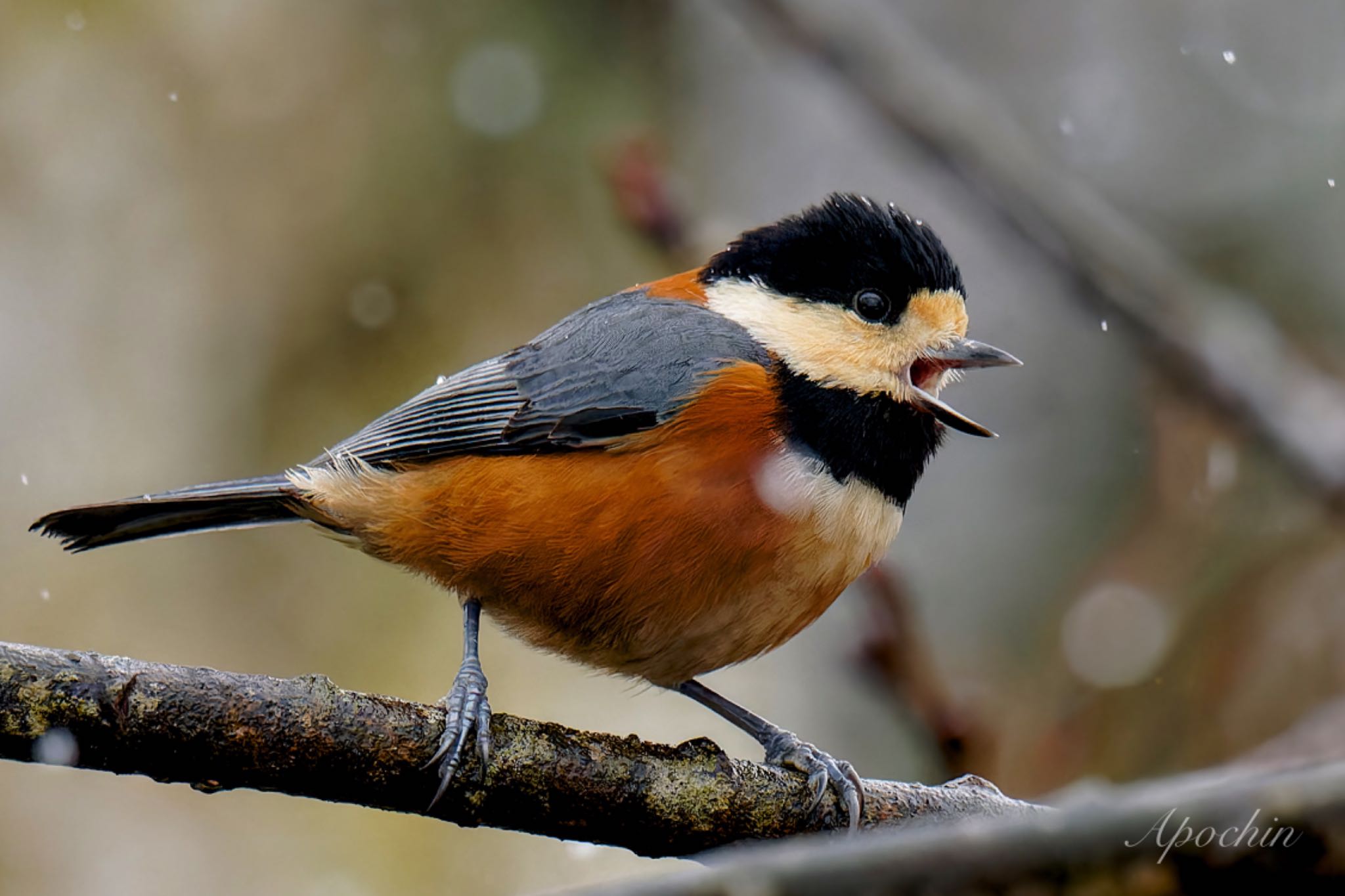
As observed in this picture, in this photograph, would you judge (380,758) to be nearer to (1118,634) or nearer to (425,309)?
(1118,634)

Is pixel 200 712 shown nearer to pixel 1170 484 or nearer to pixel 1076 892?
pixel 1076 892

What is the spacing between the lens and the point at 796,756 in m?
3.06

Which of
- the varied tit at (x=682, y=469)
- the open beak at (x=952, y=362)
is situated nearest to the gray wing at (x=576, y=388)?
the varied tit at (x=682, y=469)

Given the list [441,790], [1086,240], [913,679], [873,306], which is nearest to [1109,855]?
[441,790]

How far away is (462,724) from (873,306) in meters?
1.55

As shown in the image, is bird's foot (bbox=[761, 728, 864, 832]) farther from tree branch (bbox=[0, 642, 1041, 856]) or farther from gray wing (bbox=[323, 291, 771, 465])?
gray wing (bbox=[323, 291, 771, 465])

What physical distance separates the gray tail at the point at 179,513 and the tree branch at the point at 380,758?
122 cm

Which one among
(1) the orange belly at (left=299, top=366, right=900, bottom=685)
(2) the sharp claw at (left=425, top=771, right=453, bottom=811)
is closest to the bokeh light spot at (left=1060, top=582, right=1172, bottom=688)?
(1) the orange belly at (left=299, top=366, right=900, bottom=685)

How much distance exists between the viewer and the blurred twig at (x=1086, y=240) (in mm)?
3395

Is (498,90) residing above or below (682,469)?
above

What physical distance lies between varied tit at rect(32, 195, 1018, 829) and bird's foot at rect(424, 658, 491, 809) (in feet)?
0.13

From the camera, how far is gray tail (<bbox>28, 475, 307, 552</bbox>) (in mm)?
3240

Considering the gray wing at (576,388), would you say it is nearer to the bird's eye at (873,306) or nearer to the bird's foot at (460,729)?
the bird's eye at (873,306)

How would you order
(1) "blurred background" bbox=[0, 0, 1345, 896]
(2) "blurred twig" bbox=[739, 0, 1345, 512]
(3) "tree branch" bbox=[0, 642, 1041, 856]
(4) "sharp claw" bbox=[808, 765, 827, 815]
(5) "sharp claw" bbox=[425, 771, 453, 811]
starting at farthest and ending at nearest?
(1) "blurred background" bbox=[0, 0, 1345, 896] < (2) "blurred twig" bbox=[739, 0, 1345, 512] < (4) "sharp claw" bbox=[808, 765, 827, 815] < (5) "sharp claw" bbox=[425, 771, 453, 811] < (3) "tree branch" bbox=[0, 642, 1041, 856]
